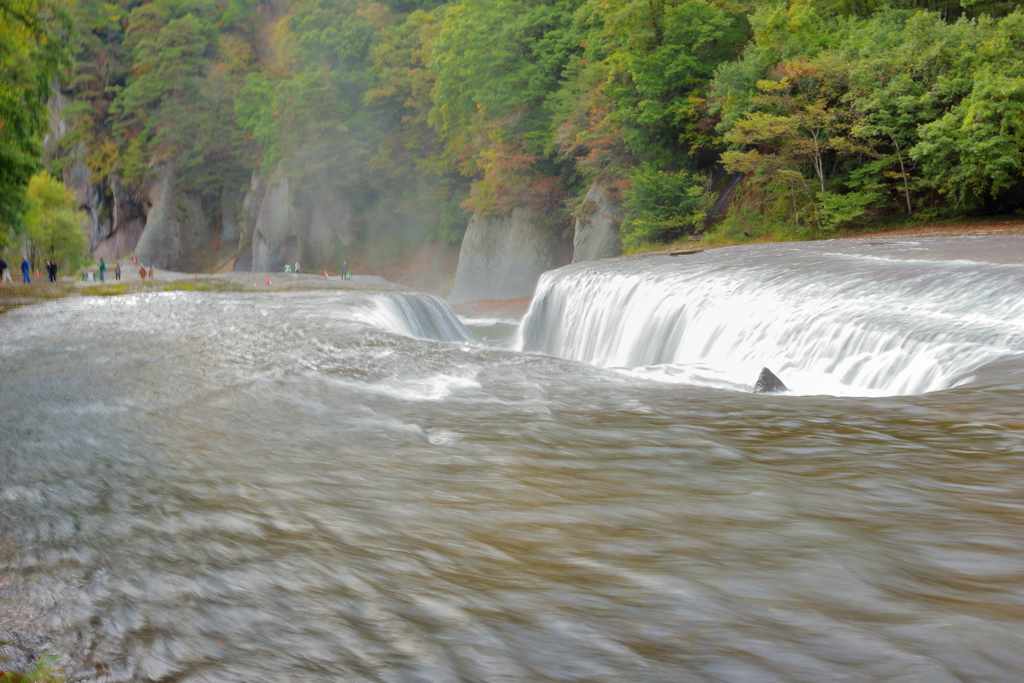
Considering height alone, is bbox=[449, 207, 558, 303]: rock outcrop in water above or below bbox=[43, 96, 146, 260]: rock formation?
below

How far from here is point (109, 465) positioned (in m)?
4.98

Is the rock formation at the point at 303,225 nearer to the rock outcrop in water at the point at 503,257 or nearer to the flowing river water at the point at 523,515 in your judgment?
the rock outcrop in water at the point at 503,257

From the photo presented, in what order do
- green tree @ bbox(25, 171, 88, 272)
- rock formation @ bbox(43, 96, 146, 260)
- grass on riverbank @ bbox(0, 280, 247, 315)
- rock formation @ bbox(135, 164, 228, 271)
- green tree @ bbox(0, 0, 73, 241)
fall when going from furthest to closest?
rock formation @ bbox(43, 96, 146, 260), rock formation @ bbox(135, 164, 228, 271), green tree @ bbox(25, 171, 88, 272), grass on riverbank @ bbox(0, 280, 247, 315), green tree @ bbox(0, 0, 73, 241)

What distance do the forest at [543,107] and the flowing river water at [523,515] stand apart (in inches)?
565

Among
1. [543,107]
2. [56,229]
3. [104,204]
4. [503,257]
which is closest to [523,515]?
[543,107]

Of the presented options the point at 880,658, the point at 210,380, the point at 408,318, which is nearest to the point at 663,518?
the point at 880,658

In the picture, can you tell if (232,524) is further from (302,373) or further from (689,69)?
(689,69)

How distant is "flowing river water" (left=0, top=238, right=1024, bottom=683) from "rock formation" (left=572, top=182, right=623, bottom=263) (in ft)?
76.6

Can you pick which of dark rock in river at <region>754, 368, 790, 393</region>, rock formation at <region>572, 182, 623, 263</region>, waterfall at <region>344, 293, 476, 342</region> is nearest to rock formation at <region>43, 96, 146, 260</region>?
rock formation at <region>572, 182, 623, 263</region>

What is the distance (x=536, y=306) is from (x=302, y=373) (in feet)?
40.6

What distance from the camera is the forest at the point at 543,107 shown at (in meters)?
20.3

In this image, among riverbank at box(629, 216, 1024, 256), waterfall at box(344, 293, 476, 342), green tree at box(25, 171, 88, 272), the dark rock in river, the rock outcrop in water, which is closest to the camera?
the dark rock in river

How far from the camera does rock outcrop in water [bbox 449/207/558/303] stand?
1499 inches

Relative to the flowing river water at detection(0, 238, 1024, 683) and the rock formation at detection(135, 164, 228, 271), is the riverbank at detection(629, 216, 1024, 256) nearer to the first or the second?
the flowing river water at detection(0, 238, 1024, 683)
